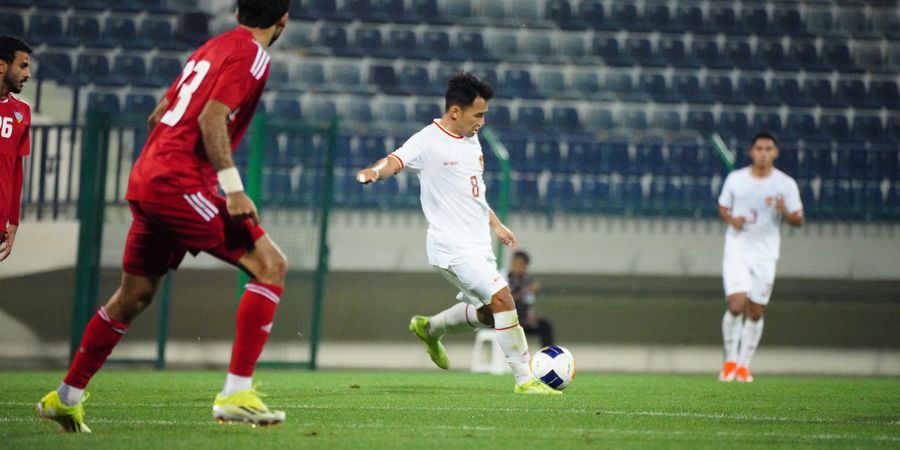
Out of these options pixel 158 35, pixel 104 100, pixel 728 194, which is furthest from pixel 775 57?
pixel 104 100

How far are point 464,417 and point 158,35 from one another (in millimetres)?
12004

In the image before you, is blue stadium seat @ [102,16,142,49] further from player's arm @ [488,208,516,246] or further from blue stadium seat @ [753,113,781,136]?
player's arm @ [488,208,516,246]

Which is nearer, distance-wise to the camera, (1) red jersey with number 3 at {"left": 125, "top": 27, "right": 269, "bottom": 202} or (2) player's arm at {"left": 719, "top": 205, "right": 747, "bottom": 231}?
(1) red jersey with number 3 at {"left": 125, "top": 27, "right": 269, "bottom": 202}

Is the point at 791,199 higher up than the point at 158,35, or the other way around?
the point at 158,35

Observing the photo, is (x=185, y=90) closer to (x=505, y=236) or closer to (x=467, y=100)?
(x=467, y=100)

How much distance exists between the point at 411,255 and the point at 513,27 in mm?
5647

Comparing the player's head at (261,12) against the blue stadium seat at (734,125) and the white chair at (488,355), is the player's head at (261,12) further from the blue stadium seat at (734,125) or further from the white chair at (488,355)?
the blue stadium seat at (734,125)

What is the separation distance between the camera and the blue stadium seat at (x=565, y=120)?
1614 cm

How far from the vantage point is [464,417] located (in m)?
5.66

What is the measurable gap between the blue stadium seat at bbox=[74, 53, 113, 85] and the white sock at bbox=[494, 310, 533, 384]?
32.1 feet

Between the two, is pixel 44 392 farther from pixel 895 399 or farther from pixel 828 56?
pixel 828 56

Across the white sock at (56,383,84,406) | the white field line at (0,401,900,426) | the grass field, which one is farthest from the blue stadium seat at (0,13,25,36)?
the white sock at (56,383,84,406)

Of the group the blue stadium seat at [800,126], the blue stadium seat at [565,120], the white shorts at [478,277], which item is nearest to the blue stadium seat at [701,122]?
the blue stadium seat at [800,126]

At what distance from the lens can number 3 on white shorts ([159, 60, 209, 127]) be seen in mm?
4699
